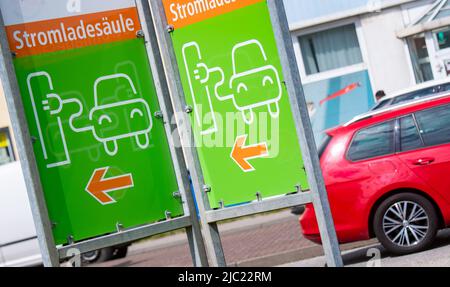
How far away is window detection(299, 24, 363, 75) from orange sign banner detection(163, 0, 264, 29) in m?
19.3

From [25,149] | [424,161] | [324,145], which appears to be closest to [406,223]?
[424,161]

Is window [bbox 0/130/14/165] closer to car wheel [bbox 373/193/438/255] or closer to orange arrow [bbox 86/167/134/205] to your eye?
car wheel [bbox 373/193/438/255]

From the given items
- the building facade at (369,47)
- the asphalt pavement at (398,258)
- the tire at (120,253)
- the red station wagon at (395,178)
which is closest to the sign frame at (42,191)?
the asphalt pavement at (398,258)

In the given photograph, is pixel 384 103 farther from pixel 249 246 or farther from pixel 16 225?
pixel 16 225

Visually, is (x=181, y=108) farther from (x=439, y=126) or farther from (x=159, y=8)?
(x=439, y=126)

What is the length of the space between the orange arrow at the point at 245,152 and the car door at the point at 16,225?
13.1 m

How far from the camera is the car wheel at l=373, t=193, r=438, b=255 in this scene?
10102mm

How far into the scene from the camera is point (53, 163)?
4.93 meters

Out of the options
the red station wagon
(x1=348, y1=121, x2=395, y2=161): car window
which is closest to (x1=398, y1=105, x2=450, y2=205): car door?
the red station wagon

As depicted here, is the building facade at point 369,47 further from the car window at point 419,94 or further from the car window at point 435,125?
the car window at point 435,125

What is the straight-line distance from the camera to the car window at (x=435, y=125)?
10281 millimetres

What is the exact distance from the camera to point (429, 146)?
1028 cm
